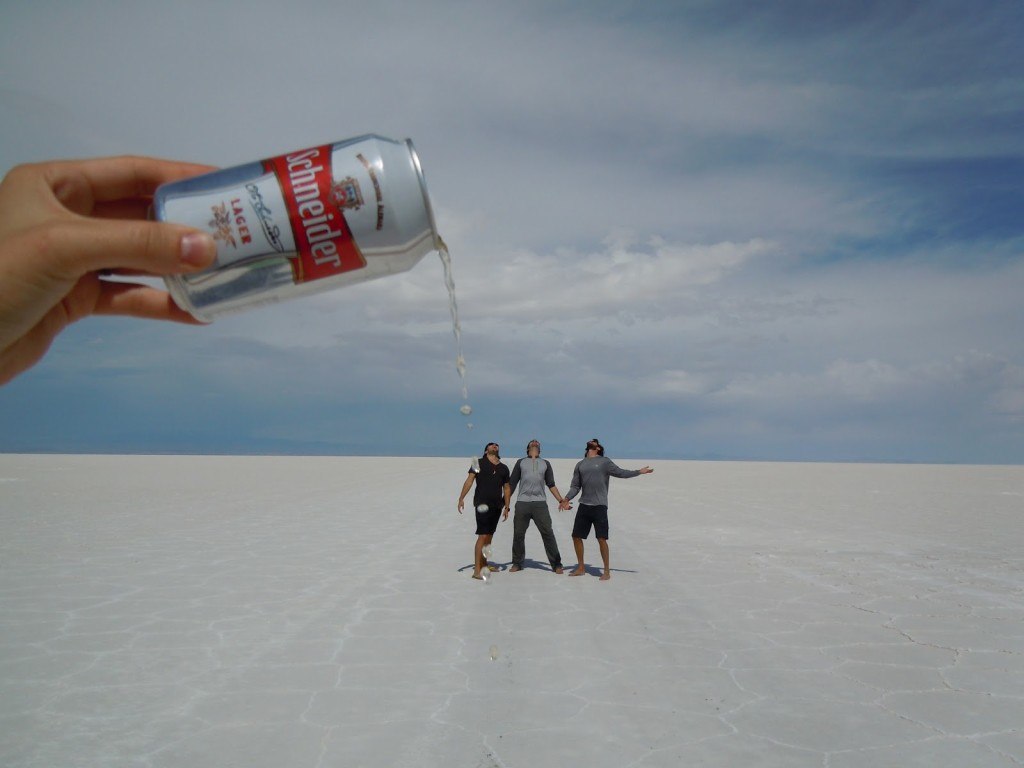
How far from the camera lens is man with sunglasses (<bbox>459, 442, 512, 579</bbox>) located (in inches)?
307

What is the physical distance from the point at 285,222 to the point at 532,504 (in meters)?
6.34

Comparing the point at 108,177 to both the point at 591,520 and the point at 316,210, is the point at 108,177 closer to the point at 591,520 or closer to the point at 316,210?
the point at 316,210

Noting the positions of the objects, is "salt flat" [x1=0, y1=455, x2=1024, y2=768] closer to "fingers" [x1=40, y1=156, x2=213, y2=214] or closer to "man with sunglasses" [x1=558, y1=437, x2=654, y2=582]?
"man with sunglasses" [x1=558, y1=437, x2=654, y2=582]

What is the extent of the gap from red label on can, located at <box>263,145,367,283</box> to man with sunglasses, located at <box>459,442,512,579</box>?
5422mm

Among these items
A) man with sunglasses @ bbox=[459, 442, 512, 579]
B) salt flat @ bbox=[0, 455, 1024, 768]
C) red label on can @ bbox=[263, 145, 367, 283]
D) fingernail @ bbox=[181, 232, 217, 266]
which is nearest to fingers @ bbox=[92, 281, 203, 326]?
red label on can @ bbox=[263, 145, 367, 283]

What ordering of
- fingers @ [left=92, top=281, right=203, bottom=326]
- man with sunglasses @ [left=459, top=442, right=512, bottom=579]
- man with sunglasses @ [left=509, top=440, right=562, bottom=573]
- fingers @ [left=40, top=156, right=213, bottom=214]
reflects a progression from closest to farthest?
fingers @ [left=40, top=156, right=213, bottom=214]
fingers @ [left=92, top=281, right=203, bottom=326]
man with sunglasses @ [left=459, top=442, right=512, bottom=579]
man with sunglasses @ [left=509, top=440, right=562, bottom=573]

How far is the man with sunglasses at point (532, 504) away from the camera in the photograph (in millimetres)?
8250

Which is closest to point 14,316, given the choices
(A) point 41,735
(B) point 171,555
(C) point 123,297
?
(C) point 123,297

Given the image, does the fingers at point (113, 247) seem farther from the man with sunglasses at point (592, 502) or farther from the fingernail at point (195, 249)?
the man with sunglasses at point (592, 502)

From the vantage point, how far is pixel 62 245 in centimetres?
165

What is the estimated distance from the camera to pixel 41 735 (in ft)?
12.0

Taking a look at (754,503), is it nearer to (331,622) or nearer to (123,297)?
(331,622)

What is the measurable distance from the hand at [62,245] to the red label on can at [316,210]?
403mm

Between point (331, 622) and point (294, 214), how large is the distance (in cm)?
440
